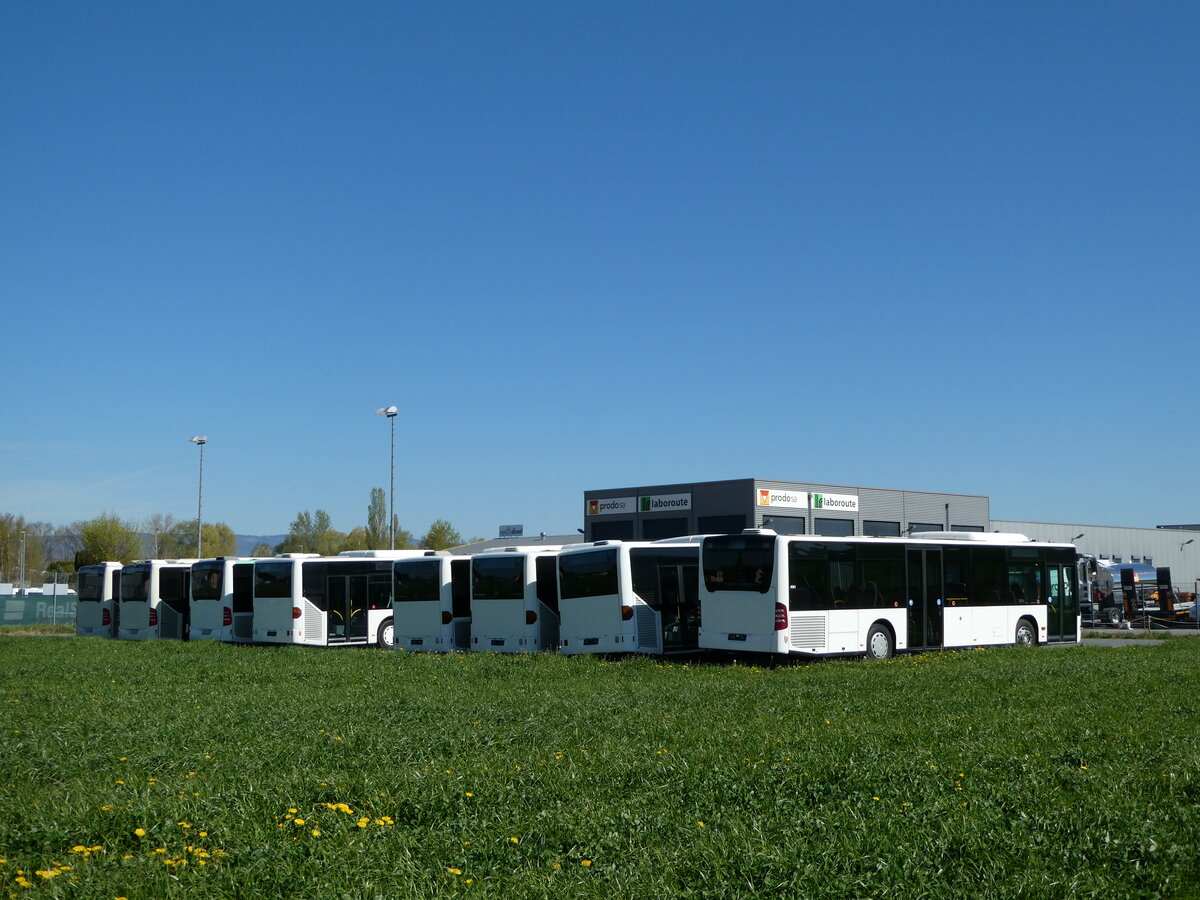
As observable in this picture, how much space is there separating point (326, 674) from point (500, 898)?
1432 cm

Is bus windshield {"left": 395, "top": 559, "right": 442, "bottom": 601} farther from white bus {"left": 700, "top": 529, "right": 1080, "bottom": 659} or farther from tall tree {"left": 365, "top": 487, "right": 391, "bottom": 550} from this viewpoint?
tall tree {"left": 365, "top": 487, "right": 391, "bottom": 550}

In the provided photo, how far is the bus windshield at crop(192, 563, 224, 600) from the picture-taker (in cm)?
3375

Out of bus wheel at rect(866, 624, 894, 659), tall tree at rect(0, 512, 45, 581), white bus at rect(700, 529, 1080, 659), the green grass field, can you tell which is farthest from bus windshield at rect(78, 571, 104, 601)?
tall tree at rect(0, 512, 45, 581)

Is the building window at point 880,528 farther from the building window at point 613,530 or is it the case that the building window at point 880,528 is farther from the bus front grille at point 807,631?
the bus front grille at point 807,631

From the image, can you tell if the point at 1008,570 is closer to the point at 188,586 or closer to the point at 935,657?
the point at 935,657

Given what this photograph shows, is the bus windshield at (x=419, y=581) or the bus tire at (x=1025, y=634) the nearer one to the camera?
the bus tire at (x=1025, y=634)

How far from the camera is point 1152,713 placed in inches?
491

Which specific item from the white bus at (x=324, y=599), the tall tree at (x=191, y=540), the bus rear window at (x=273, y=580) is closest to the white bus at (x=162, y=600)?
the bus rear window at (x=273, y=580)

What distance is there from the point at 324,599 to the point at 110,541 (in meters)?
59.7

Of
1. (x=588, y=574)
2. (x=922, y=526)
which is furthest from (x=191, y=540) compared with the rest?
(x=588, y=574)

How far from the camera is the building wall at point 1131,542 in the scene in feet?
251

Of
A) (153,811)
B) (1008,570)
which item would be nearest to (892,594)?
(1008,570)

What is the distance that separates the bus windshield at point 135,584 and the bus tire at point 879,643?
23.9 metres

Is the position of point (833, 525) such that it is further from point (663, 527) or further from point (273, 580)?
point (273, 580)
